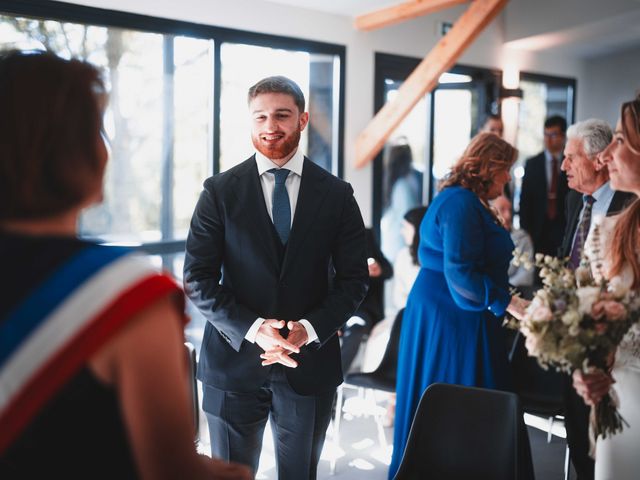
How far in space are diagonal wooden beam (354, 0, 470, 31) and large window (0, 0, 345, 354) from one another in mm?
616

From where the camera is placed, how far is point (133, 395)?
942mm

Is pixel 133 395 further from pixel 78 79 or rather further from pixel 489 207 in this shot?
pixel 489 207

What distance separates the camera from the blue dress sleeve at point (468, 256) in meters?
2.78

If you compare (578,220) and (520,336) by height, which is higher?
A: (578,220)

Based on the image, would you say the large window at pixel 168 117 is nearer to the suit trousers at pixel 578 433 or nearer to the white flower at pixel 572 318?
the suit trousers at pixel 578 433

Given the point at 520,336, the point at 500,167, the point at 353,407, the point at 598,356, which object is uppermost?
the point at 500,167

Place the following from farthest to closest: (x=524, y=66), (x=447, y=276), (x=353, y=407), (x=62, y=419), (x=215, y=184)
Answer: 1. (x=524, y=66)
2. (x=353, y=407)
3. (x=447, y=276)
4. (x=215, y=184)
5. (x=62, y=419)

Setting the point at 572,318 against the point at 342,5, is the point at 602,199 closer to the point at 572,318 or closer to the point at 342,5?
the point at 572,318

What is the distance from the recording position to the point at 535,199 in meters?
6.36

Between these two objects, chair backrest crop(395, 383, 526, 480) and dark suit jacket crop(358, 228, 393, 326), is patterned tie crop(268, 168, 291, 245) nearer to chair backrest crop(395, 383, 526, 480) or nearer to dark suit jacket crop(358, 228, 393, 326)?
chair backrest crop(395, 383, 526, 480)

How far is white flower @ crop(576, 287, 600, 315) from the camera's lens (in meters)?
1.73

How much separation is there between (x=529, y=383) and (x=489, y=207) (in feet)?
3.92

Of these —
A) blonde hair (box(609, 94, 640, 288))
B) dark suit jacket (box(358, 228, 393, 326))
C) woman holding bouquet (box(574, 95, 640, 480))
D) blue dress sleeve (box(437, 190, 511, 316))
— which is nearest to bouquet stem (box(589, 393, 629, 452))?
woman holding bouquet (box(574, 95, 640, 480))

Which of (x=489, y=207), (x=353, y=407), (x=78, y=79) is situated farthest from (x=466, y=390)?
(x=353, y=407)
